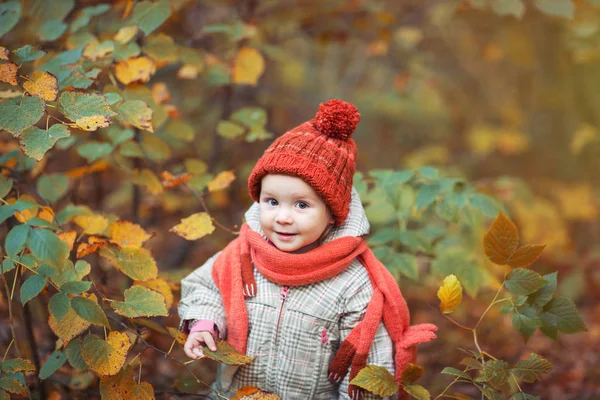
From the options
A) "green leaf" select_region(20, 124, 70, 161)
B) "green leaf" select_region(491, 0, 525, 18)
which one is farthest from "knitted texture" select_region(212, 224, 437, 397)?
"green leaf" select_region(491, 0, 525, 18)

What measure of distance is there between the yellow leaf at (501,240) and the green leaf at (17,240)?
1.42m

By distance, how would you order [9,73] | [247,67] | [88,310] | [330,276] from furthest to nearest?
[247,67], [330,276], [9,73], [88,310]

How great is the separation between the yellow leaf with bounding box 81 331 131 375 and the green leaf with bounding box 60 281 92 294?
7.4 inches

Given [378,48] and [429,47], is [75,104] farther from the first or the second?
[429,47]

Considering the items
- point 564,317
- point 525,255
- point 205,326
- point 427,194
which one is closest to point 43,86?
point 205,326

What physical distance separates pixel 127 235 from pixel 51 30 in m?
0.99

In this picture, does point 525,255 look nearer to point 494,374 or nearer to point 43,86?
point 494,374

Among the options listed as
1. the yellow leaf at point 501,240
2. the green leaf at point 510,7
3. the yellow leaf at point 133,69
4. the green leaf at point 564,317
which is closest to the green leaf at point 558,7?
the green leaf at point 510,7

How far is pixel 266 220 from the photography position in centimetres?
183

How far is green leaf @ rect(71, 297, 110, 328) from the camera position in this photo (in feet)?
5.30

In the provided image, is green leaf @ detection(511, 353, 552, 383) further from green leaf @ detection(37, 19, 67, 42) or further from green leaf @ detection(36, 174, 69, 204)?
green leaf @ detection(37, 19, 67, 42)

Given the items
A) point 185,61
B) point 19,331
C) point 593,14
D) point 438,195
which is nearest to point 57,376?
point 19,331

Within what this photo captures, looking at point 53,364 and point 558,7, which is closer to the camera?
point 53,364

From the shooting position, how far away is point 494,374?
1.74 meters
